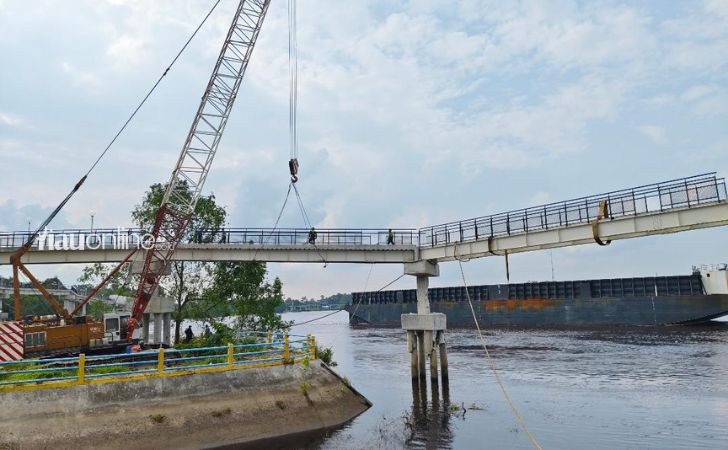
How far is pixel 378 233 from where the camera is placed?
125 ft

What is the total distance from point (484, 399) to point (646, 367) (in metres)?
17.7

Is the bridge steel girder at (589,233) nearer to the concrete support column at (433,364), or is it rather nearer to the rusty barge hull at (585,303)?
the concrete support column at (433,364)

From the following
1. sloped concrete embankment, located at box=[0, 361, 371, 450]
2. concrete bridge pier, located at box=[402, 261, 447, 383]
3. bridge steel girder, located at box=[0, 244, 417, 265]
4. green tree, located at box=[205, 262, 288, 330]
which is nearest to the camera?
sloped concrete embankment, located at box=[0, 361, 371, 450]

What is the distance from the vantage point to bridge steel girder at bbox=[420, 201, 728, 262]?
23.9m

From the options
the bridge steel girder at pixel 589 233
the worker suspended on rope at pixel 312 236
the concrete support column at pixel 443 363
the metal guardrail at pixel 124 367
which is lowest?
the concrete support column at pixel 443 363

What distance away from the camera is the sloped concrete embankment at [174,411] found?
17.1m

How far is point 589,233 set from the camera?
28.3 meters

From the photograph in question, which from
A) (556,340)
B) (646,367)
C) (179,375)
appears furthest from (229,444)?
(556,340)

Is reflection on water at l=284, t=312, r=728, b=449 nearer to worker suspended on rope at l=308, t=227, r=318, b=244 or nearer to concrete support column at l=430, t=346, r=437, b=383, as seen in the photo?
concrete support column at l=430, t=346, r=437, b=383

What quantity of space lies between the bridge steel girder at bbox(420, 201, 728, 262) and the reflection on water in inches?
356

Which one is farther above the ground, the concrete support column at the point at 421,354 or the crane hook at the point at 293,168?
the crane hook at the point at 293,168

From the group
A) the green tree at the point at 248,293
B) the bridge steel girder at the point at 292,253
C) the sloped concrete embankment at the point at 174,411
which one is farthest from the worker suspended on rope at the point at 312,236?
the sloped concrete embankment at the point at 174,411

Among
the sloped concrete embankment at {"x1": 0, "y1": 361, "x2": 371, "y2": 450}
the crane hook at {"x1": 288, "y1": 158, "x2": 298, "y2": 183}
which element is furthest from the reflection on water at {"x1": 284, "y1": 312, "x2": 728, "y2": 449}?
the crane hook at {"x1": 288, "y1": 158, "x2": 298, "y2": 183}

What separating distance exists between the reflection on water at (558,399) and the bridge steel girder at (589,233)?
904 centimetres
